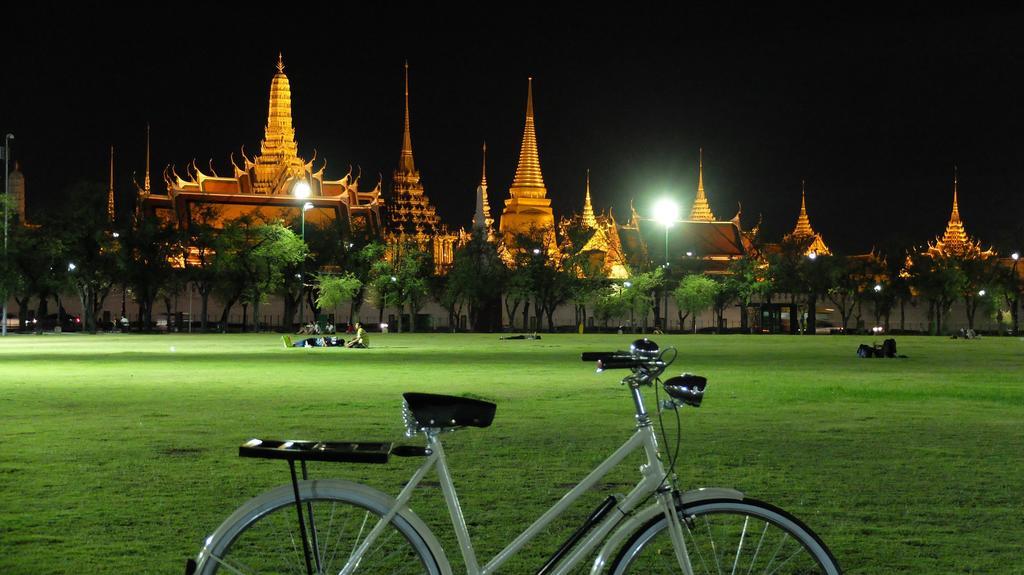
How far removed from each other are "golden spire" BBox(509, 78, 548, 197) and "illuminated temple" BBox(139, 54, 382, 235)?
469 inches

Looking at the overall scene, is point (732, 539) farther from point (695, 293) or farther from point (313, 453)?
point (695, 293)

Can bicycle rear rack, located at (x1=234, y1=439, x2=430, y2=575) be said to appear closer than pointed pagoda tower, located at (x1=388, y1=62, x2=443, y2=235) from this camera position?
Yes

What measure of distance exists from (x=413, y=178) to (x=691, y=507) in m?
111

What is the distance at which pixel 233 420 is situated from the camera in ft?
→ 51.1

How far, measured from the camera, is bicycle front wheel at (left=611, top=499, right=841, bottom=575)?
15.1 feet

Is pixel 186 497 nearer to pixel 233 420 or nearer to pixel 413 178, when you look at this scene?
pixel 233 420

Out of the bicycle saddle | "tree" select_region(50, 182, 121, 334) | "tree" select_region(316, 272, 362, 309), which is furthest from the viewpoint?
"tree" select_region(50, 182, 121, 334)

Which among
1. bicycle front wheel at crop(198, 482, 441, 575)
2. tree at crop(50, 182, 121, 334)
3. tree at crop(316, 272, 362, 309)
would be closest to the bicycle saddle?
bicycle front wheel at crop(198, 482, 441, 575)

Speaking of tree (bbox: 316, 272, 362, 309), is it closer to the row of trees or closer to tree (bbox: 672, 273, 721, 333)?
the row of trees

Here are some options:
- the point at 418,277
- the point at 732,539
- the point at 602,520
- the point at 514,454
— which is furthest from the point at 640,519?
the point at 418,277

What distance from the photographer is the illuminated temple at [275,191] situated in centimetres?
9006

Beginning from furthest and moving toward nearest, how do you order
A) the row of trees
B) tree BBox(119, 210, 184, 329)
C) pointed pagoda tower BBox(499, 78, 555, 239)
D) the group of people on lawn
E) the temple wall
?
pointed pagoda tower BBox(499, 78, 555, 239), the temple wall, tree BBox(119, 210, 184, 329), the row of trees, the group of people on lawn

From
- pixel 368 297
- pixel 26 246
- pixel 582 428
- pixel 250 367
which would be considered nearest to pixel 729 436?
pixel 582 428

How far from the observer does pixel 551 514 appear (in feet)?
15.5
